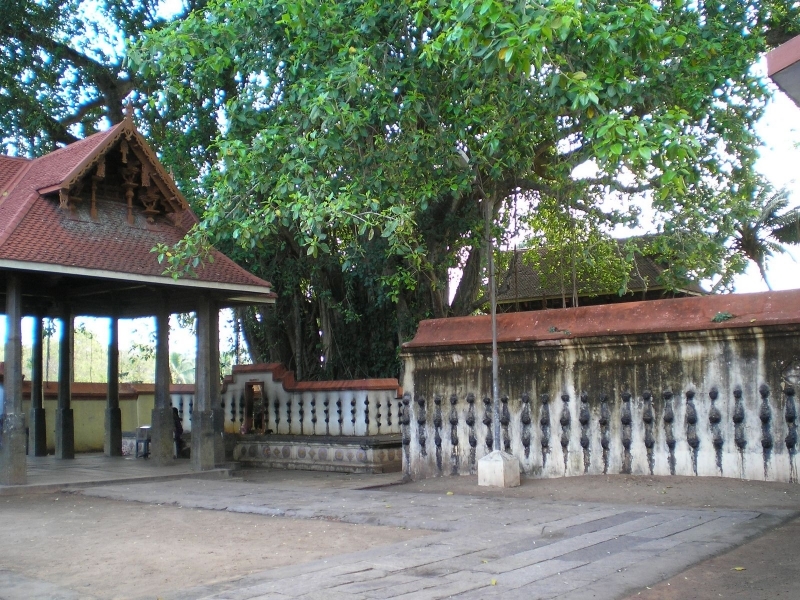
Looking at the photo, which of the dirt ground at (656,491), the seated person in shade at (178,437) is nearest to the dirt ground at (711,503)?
the dirt ground at (656,491)

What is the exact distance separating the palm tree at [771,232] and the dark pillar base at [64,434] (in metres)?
19.8

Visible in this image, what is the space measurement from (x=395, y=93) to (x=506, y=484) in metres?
4.97

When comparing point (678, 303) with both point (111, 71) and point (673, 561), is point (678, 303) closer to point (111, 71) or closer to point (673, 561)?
point (673, 561)

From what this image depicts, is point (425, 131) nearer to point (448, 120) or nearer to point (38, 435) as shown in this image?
point (448, 120)

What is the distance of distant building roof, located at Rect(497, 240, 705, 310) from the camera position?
853 inches

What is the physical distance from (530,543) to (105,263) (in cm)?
694

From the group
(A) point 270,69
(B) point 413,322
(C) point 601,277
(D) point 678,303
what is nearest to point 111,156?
(A) point 270,69

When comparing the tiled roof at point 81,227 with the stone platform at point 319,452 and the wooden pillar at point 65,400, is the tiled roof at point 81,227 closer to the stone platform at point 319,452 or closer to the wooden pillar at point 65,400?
the stone platform at point 319,452

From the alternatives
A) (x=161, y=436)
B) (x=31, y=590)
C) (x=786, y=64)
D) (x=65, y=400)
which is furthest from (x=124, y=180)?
(x=786, y=64)

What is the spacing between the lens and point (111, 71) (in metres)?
16.5

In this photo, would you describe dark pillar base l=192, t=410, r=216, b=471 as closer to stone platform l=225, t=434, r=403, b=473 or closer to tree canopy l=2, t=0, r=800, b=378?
stone platform l=225, t=434, r=403, b=473

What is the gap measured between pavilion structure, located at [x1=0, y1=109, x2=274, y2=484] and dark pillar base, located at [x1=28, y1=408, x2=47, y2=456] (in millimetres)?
675

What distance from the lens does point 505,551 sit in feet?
17.9

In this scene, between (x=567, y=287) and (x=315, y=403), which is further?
(x=567, y=287)
